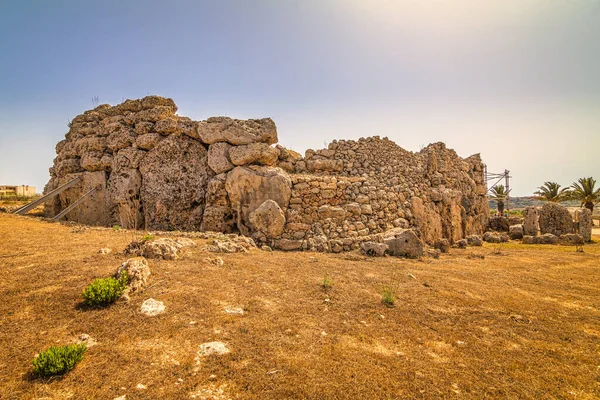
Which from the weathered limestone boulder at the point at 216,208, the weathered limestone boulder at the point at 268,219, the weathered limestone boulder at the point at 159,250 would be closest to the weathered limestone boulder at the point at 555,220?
the weathered limestone boulder at the point at 268,219

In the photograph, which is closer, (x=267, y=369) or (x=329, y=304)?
(x=267, y=369)

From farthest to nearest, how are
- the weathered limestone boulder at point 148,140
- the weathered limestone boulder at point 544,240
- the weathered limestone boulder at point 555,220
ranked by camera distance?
the weathered limestone boulder at point 555,220
the weathered limestone boulder at point 544,240
the weathered limestone boulder at point 148,140

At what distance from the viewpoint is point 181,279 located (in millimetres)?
5664

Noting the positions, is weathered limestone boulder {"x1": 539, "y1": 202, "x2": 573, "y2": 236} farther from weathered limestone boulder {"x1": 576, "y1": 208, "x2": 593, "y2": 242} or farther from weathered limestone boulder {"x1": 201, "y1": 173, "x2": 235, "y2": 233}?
weathered limestone boulder {"x1": 201, "y1": 173, "x2": 235, "y2": 233}

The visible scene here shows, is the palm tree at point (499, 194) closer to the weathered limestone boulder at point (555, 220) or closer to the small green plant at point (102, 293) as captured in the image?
Answer: the weathered limestone boulder at point (555, 220)

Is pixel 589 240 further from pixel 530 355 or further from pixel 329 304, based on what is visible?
pixel 329 304

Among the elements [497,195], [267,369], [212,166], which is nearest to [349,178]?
[212,166]

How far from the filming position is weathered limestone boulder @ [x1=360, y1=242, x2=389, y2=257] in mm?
10000

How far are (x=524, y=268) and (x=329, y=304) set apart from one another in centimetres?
826

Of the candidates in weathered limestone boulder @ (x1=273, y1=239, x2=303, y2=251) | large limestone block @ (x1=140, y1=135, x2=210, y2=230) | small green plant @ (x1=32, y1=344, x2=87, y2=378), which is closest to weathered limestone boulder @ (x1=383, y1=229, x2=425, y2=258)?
weathered limestone boulder @ (x1=273, y1=239, x2=303, y2=251)

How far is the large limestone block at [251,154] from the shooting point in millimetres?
11469

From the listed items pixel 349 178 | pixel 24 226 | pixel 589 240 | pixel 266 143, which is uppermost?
pixel 266 143

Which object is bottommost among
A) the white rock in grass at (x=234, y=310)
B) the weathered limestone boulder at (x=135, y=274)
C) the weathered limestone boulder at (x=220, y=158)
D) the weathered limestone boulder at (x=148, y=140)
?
the white rock in grass at (x=234, y=310)

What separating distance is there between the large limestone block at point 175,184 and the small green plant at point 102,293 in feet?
24.4
